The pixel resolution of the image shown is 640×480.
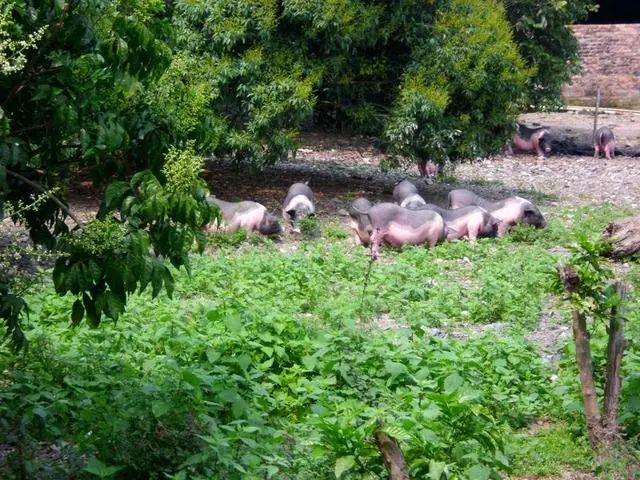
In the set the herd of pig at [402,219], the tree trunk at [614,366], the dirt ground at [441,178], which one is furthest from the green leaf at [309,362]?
the dirt ground at [441,178]

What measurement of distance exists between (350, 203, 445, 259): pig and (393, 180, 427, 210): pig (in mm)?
1215

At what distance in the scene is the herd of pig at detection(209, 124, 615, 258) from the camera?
10.7 m

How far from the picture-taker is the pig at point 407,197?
39.9 ft

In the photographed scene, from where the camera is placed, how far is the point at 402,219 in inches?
421

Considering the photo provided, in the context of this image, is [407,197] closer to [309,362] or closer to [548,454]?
[309,362]

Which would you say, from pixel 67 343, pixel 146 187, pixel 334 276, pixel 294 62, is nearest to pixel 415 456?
pixel 146 187

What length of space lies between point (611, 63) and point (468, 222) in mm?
14618

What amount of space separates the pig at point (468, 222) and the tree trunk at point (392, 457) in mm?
7070

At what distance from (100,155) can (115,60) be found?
16.0 inches

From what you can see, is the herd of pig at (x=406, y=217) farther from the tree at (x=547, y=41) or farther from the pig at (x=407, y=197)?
the tree at (x=547, y=41)

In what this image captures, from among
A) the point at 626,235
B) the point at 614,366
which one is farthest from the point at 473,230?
the point at 614,366

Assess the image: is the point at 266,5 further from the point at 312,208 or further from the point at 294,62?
the point at 312,208

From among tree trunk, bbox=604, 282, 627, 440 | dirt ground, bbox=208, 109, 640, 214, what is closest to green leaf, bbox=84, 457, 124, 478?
tree trunk, bbox=604, 282, 627, 440

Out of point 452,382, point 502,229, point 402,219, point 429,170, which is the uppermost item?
point 452,382
